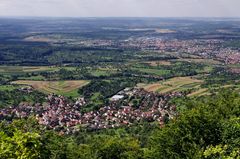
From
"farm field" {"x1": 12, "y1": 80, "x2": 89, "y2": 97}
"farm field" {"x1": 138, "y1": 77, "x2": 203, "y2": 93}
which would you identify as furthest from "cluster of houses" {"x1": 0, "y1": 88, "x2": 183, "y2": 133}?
"farm field" {"x1": 12, "y1": 80, "x2": 89, "y2": 97}

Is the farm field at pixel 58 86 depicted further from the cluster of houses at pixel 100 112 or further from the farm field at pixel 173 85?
the farm field at pixel 173 85

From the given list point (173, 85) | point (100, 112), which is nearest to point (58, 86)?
point (173, 85)

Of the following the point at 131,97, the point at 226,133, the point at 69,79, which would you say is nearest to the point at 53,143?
the point at 226,133

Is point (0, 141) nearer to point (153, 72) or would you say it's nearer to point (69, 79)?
point (69, 79)

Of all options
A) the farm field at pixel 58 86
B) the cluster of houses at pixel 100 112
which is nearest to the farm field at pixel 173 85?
the cluster of houses at pixel 100 112

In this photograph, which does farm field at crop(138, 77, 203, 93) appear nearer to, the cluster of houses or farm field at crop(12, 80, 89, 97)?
the cluster of houses
